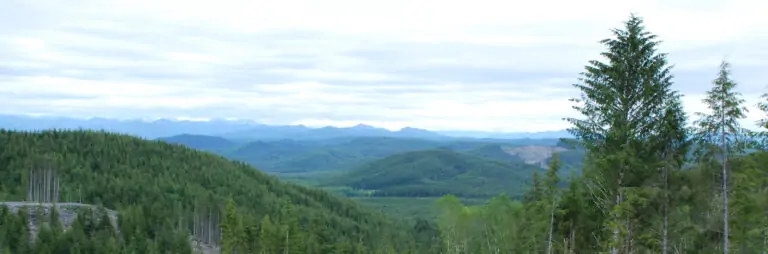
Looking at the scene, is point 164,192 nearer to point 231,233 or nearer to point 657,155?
point 231,233

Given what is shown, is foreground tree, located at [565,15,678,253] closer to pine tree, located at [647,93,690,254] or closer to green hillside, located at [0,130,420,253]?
pine tree, located at [647,93,690,254]

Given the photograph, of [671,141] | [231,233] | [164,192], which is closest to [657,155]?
[671,141]

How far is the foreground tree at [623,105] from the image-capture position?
2811cm

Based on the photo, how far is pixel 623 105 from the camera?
1120 inches

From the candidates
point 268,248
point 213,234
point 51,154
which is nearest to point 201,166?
point 51,154

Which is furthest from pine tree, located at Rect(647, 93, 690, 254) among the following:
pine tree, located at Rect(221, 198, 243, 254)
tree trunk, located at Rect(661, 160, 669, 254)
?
pine tree, located at Rect(221, 198, 243, 254)

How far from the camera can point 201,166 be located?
186m

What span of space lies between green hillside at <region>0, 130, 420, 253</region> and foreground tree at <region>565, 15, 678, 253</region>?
149 ft

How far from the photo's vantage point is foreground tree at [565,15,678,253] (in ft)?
92.2

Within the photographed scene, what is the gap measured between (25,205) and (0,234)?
19332 mm

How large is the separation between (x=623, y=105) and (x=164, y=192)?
130477 mm

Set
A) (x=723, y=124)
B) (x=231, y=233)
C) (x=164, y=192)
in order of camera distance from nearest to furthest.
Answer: (x=723, y=124) → (x=231, y=233) → (x=164, y=192)

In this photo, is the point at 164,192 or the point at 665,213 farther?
the point at 164,192

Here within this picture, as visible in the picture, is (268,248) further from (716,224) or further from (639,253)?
(716,224)
